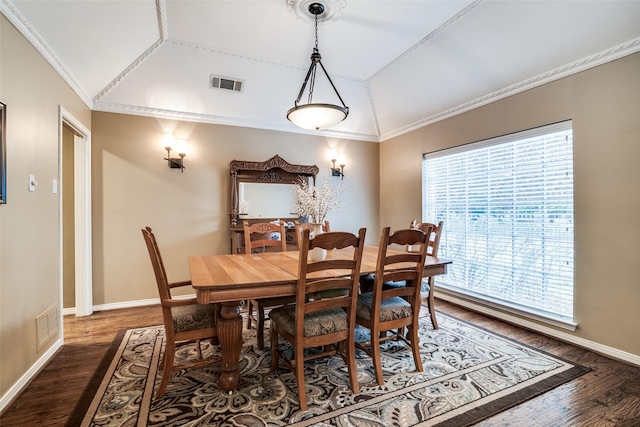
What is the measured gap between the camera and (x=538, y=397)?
197 centimetres

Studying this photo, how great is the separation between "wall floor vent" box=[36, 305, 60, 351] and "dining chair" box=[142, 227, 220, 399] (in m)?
1.17

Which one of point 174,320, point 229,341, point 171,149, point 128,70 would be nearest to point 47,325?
point 174,320

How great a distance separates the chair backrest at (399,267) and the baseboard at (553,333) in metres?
1.67

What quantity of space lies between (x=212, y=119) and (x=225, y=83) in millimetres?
575

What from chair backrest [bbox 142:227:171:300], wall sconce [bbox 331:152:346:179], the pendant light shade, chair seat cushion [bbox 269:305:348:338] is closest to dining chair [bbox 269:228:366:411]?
chair seat cushion [bbox 269:305:348:338]

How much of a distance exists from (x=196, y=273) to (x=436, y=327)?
2.31m

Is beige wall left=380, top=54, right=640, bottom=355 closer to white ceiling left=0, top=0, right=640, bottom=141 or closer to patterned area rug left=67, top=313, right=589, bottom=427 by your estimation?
white ceiling left=0, top=0, right=640, bottom=141

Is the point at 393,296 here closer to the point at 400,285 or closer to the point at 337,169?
the point at 400,285

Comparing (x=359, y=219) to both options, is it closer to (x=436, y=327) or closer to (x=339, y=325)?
(x=436, y=327)

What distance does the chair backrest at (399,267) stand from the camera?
1982mm

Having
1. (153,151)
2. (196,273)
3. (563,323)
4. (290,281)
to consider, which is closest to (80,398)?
(196,273)

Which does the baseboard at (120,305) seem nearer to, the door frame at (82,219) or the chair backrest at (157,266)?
the door frame at (82,219)

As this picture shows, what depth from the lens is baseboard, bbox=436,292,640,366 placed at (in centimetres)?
245

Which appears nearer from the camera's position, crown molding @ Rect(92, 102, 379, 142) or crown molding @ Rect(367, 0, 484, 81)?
crown molding @ Rect(367, 0, 484, 81)
